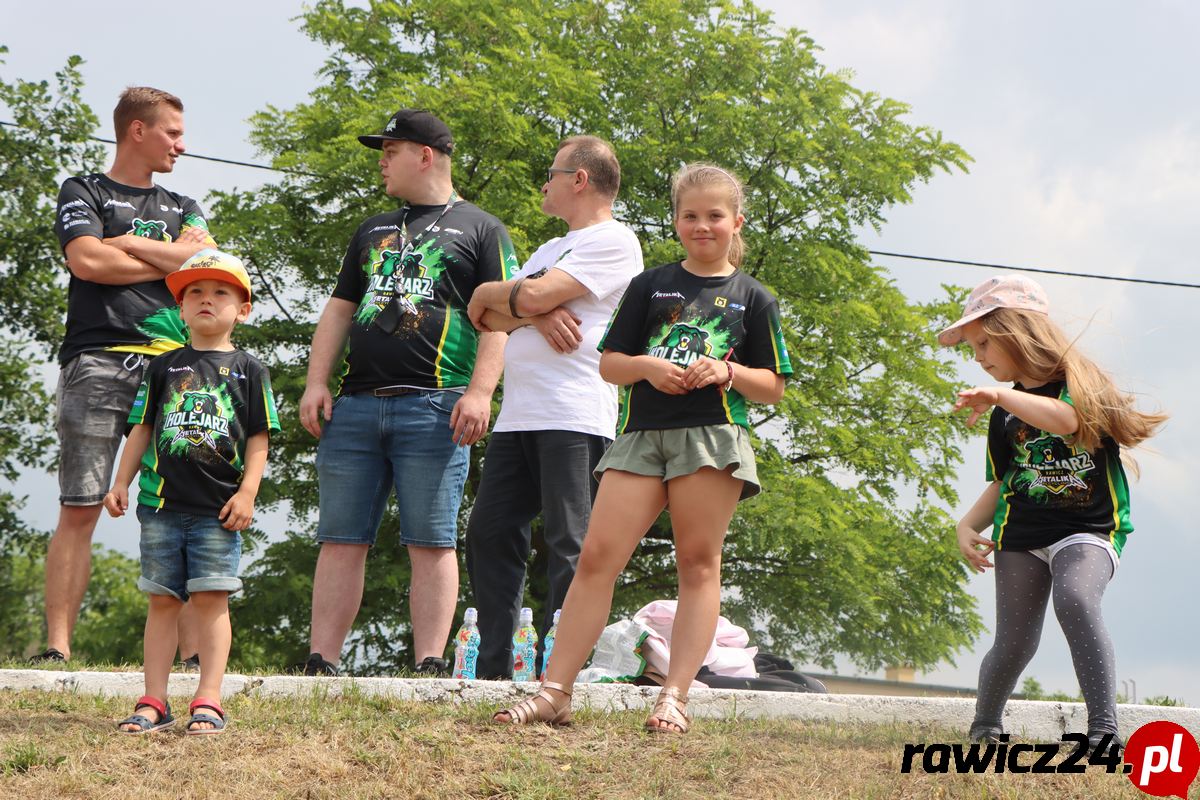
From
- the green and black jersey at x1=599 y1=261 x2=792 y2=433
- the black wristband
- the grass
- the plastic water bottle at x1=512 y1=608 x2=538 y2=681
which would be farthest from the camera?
the plastic water bottle at x1=512 y1=608 x2=538 y2=681

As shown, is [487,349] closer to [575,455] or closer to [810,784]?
[575,455]

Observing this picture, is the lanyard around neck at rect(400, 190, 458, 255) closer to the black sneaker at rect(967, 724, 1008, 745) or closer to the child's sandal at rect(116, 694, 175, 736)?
the child's sandal at rect(116, 694, 175, 736)

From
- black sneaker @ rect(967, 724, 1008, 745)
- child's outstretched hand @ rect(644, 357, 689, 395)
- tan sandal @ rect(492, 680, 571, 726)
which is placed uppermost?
child's outstretched hand @ rect(644, 357, 689, 395)

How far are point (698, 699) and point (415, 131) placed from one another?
3078 mm

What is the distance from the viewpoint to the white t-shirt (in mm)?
5477

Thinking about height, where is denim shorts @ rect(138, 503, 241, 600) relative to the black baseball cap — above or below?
below

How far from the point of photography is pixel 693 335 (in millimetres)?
4641

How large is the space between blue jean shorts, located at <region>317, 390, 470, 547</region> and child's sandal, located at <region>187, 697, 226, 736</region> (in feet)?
4.47

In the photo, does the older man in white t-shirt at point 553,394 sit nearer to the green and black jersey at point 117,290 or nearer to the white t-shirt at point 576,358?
the white t-shirt at point 576,358

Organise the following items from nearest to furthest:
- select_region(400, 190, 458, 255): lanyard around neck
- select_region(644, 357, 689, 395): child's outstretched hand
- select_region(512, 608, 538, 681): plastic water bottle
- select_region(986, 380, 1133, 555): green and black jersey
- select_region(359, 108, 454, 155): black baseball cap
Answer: select_region(644, 357, 689, 395): child's outstretched hand → select_region(986, 380, 1133, 555): green and black jersey → select_region(400, 190, 458, 255): lanyard around neck → select_region(359, 108, 454, 155): black baseball cap → select_region(512, 608, 538, 681): plastic water bottle

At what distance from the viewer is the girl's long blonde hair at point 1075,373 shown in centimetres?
468

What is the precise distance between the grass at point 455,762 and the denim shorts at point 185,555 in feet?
1.75

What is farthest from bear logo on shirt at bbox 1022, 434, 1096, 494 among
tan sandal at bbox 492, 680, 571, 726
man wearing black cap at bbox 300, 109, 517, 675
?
man wearing black cap at bbox 300, 109, 517, 675

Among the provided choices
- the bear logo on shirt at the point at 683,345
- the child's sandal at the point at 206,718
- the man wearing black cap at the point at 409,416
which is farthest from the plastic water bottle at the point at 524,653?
the bear logo on shirt at the point at 683,345
